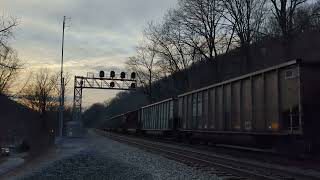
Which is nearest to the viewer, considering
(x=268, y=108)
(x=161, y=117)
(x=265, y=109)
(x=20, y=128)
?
(x=268, y=108)

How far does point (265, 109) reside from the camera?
18.8m

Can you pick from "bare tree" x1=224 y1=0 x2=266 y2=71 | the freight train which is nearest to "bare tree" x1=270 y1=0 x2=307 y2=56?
"bare tree" x1=224 y1=0 x2=266 y2=71

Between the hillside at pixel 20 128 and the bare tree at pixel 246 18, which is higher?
the bare tree at pixel 246 18

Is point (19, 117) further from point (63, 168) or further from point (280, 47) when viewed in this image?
point (280, 47)

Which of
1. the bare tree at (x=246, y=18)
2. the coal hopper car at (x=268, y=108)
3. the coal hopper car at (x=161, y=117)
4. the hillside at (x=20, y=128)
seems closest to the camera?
the coal hopper car at (x=268, y=108)

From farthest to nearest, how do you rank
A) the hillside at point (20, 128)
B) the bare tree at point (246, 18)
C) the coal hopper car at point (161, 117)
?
the bare tree at point (246, 18) → the coal hopper car at point (161, 117) → the hillside at point (20, 128)

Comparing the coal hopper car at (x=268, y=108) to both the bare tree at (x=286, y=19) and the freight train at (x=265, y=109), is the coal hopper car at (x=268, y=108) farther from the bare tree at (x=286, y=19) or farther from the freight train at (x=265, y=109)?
the bare tree at (x=286, y=19)

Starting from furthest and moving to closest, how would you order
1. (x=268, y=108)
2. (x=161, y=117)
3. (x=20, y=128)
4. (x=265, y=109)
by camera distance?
(x=161, y=117) < (x=20, y=128) < (x=265, y=109) < (x=268, y=108)

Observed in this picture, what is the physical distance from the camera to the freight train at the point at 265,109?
16.4 m

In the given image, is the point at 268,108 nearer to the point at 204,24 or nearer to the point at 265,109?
the point at 265,109

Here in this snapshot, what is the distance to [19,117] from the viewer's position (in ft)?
112

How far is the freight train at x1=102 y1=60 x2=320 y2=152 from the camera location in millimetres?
16359

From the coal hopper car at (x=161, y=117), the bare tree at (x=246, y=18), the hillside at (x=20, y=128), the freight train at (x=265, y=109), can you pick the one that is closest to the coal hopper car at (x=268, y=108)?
the freight train at (x=265, y=109)

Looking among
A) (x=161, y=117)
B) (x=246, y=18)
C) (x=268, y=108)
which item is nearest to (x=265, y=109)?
(x=268, y=108)
